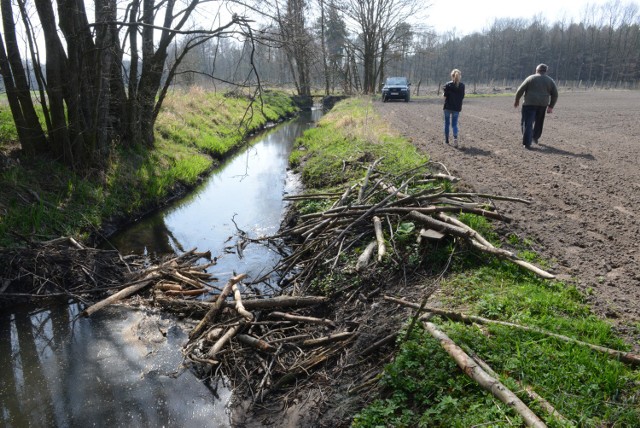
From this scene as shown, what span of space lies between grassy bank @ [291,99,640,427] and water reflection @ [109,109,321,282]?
329 centimetres

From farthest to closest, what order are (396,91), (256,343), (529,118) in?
1. (396,91)
2. (529,118)
3. (256,343)

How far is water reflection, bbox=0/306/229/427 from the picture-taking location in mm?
4633

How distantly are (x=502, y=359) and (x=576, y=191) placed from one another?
540cm

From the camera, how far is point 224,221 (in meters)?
10.9

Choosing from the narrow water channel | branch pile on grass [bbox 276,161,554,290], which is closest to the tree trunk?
the narrow water channel

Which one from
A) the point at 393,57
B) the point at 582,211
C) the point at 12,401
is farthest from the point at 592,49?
the point at 12,401

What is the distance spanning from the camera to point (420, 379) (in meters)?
3.88

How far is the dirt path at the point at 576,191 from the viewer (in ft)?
16.5

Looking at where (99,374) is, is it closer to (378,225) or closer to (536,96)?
(378,225)

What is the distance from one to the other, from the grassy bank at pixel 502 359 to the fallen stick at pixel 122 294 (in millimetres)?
3170

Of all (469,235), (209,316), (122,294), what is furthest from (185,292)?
(469,235)

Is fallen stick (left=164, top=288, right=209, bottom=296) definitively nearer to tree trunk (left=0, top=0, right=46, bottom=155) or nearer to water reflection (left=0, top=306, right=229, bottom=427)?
water reflection (left=0, top=306, right=229, bottom=427)

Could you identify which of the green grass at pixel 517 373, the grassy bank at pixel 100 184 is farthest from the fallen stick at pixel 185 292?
the green grass at pixel 517 373

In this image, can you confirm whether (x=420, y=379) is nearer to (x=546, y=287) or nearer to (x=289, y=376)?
(x=289, y=376)
